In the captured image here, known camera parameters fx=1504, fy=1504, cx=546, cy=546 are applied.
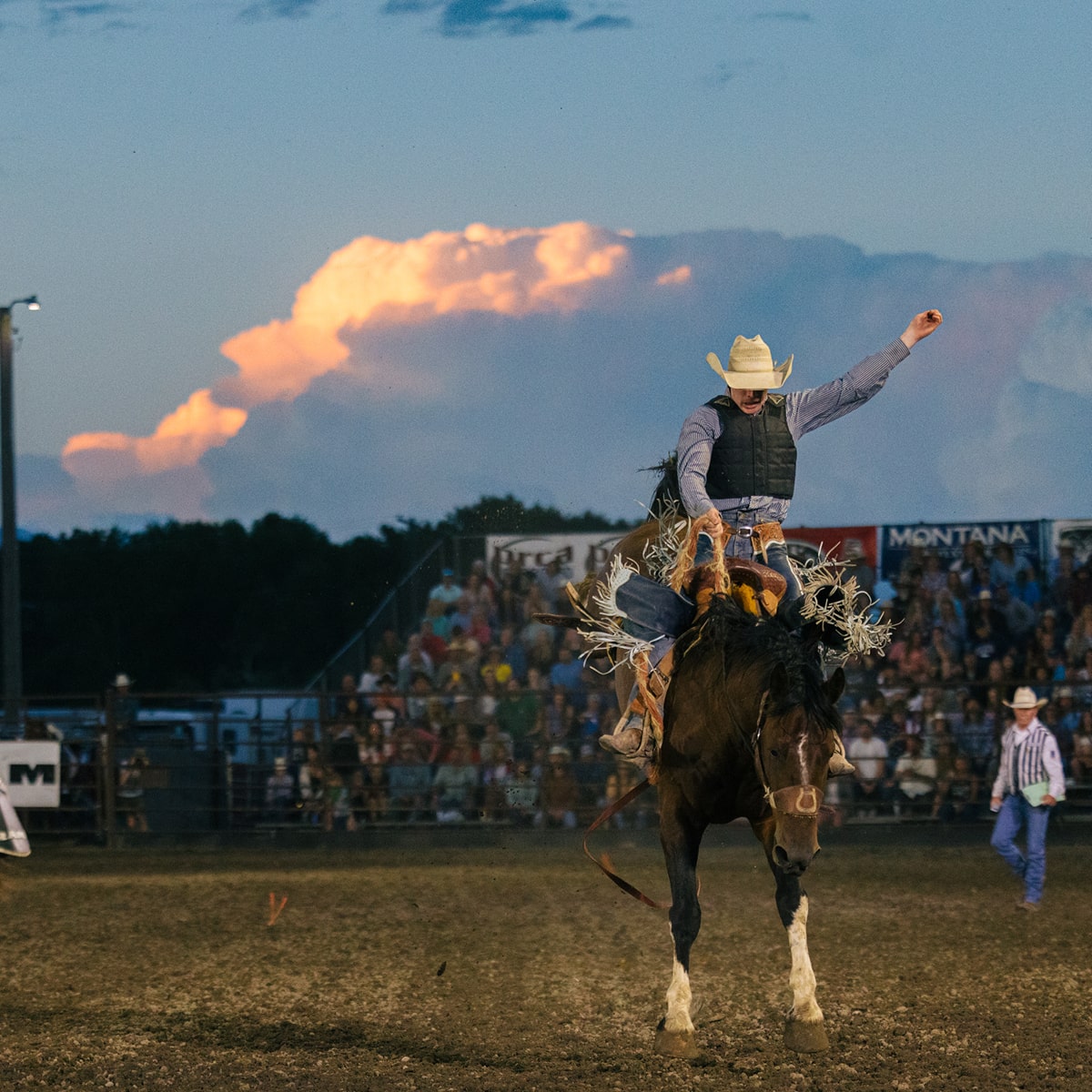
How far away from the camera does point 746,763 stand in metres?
5.69

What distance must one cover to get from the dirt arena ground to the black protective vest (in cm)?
223

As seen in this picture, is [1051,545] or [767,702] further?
[1051,545]

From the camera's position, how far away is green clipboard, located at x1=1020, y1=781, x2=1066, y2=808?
32.7 feet

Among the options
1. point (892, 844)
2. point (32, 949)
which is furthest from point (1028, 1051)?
point (892, 844)

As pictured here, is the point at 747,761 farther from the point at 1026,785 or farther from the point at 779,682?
the point at 1026,785

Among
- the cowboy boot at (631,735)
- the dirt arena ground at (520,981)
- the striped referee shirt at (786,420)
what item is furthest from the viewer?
the cowboy boot at (631,735)

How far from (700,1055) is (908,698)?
919 centimetres

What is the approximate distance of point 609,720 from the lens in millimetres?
14578

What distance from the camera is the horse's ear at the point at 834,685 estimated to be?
5141 millimetres

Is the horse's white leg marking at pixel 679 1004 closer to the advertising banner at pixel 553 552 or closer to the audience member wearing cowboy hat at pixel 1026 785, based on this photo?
the audience member wearing cowboy hat at pixel 1026 785

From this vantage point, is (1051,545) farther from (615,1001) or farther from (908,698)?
(615,1001)

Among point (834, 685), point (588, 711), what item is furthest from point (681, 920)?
point (588, 711)

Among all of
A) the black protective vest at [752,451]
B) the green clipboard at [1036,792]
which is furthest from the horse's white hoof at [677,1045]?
the green clipboard at [1036,792]

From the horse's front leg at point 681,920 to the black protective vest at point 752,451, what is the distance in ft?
4.41
